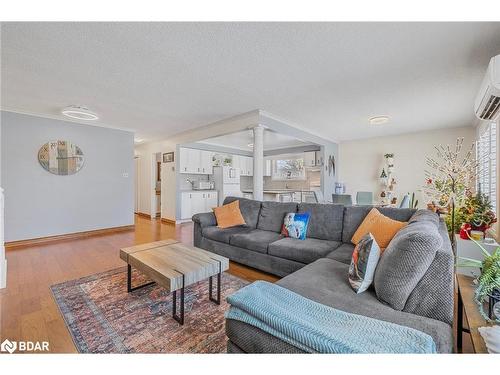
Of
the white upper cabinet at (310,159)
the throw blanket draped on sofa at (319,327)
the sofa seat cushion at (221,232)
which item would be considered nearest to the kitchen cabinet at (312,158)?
the white upper cabinet at (310,159)

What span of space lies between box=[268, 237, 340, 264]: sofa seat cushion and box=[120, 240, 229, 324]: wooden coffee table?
0.69 m

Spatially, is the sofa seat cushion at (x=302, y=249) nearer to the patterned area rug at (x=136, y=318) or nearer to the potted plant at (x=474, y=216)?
the patterned area rug at (x=136, y=318)

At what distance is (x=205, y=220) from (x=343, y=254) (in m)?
1.99

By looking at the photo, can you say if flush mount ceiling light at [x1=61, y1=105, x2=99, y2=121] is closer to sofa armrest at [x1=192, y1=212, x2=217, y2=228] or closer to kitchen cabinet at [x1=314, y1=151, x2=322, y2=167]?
sofa armrest at [x1=192, y1=212, x2=217, y2=228]

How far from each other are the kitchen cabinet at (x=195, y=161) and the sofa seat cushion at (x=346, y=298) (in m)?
4.95

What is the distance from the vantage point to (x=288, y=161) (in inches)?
296

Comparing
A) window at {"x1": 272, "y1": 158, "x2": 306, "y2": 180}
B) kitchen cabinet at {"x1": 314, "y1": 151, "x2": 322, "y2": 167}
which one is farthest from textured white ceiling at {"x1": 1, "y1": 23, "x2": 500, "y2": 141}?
window at {"x1": 272, "y1": 158, "x2": 306, "y2": 180}

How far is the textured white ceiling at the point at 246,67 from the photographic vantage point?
6.13 ft

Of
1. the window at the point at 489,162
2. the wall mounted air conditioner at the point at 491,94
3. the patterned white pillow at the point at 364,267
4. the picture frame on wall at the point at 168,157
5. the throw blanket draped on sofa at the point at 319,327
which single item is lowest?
the throw blanket draped on sofa at the point at 319,327

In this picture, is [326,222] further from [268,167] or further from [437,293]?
[268,167]

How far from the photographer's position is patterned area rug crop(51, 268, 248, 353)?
1.56m

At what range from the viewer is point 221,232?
3180 mm
